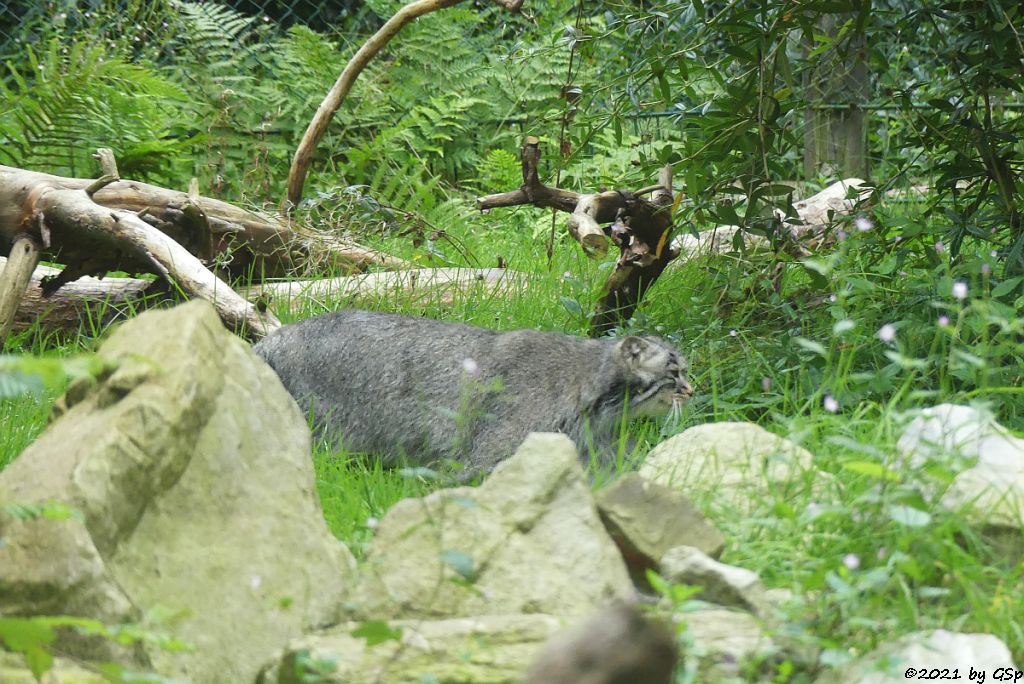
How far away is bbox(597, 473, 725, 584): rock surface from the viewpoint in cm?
311

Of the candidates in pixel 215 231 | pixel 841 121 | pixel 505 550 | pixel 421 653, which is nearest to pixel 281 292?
pixel 215 231

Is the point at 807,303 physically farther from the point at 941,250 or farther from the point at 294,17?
the point at 294,17

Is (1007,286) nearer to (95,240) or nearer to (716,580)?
(716,580)

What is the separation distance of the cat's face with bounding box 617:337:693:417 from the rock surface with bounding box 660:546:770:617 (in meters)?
2.14

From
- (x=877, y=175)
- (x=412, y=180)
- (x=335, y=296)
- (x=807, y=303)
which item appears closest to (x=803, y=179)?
(x=877, y=175)

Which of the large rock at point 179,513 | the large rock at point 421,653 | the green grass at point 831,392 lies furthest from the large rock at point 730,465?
the large rock at point 179,513

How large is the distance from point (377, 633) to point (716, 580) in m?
0.91

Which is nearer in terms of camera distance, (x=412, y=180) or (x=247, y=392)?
(x=247, y=392)

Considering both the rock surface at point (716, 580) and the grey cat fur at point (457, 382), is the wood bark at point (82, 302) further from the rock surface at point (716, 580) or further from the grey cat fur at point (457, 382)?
the rock surface at point (716, 580)

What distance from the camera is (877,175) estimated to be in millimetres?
9578

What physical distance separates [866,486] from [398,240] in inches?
204

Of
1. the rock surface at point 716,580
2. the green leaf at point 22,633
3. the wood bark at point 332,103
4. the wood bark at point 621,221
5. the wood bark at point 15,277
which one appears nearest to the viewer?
the green leaf at point 22,633

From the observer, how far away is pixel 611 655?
2.21 m

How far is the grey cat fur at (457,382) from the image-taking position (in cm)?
508
